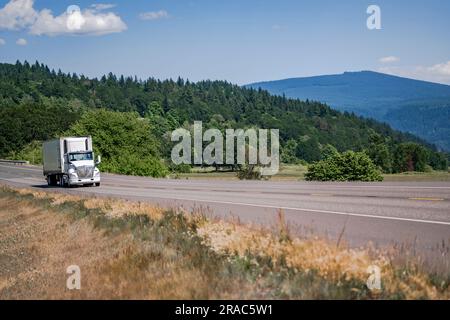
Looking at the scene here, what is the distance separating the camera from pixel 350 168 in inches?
2105

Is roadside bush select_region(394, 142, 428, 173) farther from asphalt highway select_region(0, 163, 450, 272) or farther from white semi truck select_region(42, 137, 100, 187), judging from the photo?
asphalt highway select_region(0, 163, 450, 272)

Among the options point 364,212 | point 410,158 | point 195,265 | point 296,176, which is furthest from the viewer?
point 410,158

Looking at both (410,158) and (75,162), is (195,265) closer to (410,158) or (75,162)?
(75,162)

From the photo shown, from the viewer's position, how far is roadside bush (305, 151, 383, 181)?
5138 centimetres

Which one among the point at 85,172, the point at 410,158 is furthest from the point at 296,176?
the point at 85,172

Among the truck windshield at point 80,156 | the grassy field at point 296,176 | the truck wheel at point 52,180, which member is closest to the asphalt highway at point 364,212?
the grassy field at point 296,176

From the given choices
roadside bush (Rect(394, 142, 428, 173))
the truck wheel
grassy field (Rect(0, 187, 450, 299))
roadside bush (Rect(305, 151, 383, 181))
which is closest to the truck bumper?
the truck wheel

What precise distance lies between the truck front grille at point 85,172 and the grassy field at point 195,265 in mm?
20515

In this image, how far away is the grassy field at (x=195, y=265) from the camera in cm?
732

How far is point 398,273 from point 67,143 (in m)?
32.9

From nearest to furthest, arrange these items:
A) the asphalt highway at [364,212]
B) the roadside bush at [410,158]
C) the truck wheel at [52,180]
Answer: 1. the asphalt highway at [364,212]
2. the truck wheel at [52,180]
3. the roadside bush at [410,158]

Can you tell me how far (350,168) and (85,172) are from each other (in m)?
29.0

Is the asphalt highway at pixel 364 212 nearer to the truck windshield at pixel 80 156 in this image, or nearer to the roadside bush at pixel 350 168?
the truck windshield at pixel 80 156
